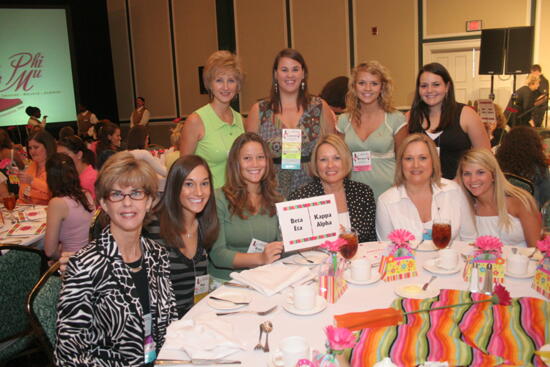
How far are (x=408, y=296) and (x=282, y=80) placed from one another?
198cm

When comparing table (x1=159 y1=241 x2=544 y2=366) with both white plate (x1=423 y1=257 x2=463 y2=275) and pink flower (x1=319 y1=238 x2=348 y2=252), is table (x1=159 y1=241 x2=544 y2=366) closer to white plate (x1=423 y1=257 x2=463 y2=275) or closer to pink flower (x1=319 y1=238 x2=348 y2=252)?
white plate (x1=423 y1=257 x2=463 y2=275)

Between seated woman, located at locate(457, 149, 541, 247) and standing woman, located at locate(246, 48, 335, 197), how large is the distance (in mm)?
1056

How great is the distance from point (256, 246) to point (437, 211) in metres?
1.12

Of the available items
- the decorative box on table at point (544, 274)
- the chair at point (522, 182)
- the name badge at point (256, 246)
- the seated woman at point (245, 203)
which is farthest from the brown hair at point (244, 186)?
the chair at point (522, 182)

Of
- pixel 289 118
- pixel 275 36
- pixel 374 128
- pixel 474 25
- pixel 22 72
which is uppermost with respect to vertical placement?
pixel 275 36

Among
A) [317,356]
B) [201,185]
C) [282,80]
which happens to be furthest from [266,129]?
[317,356]

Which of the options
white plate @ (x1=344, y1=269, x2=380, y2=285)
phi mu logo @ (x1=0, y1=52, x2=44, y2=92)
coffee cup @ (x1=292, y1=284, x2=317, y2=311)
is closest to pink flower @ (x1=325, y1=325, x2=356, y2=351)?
coffee cup @ (x1=292, y1=284, x2=317, y2=311)

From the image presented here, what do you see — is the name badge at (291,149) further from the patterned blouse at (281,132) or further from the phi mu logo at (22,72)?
the phi mu logo at (22,72)

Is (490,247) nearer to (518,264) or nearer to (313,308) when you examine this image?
(518,264)

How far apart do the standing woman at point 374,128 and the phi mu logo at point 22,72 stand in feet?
36.4

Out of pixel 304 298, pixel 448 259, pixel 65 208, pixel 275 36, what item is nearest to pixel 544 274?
pixel 448 259

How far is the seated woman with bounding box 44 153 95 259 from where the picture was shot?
3.33 m

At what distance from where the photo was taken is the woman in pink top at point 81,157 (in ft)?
14.0

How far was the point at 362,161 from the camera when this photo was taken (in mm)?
3381
